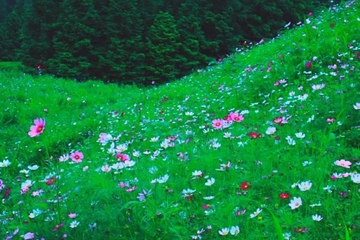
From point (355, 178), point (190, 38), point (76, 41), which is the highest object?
point (355, 178)

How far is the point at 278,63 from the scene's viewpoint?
5484 mm

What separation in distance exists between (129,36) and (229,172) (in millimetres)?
11354

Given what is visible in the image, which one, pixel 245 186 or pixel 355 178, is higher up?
pixel 355 178

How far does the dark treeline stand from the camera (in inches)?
523

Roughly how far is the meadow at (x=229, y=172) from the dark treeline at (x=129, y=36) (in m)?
8.02

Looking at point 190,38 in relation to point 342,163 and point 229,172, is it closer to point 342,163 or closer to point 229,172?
point 229,172

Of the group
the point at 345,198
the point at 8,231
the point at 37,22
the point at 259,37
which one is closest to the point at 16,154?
the point at 8,231

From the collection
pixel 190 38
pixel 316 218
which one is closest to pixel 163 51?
pixel 190 38

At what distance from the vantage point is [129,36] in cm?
1360

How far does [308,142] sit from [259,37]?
12901mm

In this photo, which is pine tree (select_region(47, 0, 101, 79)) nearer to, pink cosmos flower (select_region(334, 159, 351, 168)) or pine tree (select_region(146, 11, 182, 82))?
pine tree (select_region(146, 11, 182, 82))

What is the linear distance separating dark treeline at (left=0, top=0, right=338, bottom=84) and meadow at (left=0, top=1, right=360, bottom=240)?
26.3ft

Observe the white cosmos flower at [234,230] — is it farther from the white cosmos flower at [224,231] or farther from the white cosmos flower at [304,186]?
the white cosmos flower at [304,186]

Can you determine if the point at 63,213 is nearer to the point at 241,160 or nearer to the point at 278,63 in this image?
the point at 241,160
